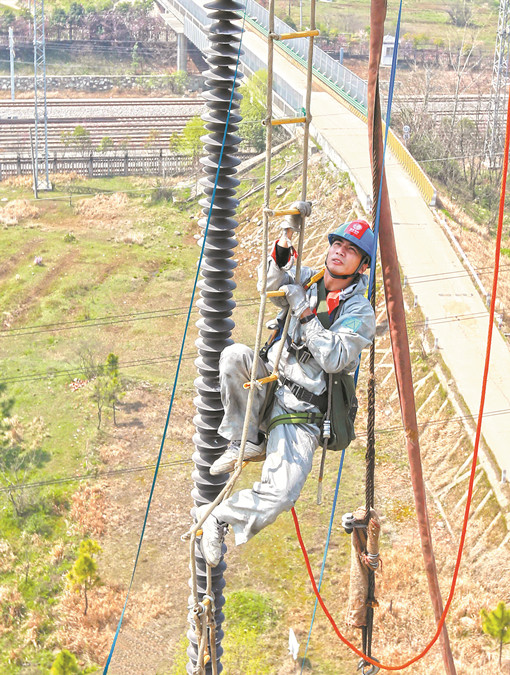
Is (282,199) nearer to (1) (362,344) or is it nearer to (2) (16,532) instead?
(2) (16,532)

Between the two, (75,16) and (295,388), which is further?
(75,16)

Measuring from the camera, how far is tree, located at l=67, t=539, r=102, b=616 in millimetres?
17297

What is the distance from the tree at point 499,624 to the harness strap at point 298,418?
10.5 meters

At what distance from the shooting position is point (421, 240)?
30547 mm

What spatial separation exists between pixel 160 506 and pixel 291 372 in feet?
48.2

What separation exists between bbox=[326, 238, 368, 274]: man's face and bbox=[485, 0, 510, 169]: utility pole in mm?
28978

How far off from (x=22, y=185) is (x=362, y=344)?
128ft

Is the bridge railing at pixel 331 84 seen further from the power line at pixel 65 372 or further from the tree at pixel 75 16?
the tree at pixel 75 16

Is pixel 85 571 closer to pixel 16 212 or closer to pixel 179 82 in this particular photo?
pixel 16 212

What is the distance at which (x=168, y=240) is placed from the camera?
3672 centimetres

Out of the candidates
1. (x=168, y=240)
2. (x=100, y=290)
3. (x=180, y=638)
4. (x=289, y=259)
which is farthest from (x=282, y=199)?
(x=289, y=259)

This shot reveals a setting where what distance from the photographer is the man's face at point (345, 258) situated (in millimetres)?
6953

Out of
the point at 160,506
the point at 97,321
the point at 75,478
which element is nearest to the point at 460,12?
the point at 97,321

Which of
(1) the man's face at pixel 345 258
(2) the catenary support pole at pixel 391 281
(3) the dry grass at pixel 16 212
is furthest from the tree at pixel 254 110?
(1) the man's face at pixel 345 258
